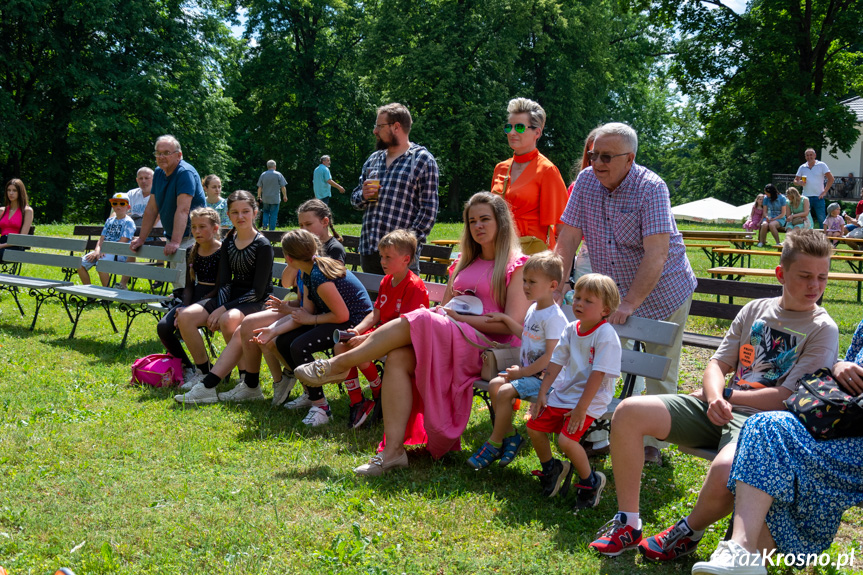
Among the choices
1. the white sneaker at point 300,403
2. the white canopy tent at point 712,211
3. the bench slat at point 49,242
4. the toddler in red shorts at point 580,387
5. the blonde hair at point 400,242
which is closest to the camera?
the toddler in red shorts at point 580,387

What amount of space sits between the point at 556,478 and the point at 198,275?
12.7 ft

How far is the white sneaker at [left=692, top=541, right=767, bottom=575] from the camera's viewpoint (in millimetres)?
2701

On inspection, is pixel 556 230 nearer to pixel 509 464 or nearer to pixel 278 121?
pixel 509 464

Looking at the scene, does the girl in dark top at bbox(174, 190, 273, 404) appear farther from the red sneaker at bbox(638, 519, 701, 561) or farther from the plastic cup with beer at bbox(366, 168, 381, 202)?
the red sneaker at bbox(638, 519, 701, 561)

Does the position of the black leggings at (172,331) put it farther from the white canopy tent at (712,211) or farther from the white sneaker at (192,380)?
the white canopy tent at (712,211)

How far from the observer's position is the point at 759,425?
301cm

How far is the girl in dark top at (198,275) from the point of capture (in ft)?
21.6

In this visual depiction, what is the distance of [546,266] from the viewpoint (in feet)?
13.9

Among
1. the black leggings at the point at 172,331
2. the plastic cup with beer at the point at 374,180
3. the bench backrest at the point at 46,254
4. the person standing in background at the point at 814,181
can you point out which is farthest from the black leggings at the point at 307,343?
the person standing in background at the point at 814,181

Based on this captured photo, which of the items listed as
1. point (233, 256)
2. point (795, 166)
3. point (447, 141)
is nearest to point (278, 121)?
point (447, 141)

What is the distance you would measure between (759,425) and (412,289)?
269 cm

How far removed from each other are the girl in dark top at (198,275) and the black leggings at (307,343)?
3.99 ft

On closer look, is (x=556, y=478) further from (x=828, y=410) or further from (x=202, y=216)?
(x=202, y=216)

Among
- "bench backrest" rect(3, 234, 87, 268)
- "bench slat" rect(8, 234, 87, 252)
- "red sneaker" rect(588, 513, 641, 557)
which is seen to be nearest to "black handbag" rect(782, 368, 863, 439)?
"red sneaker" rect(588, 513, 641, 557)
